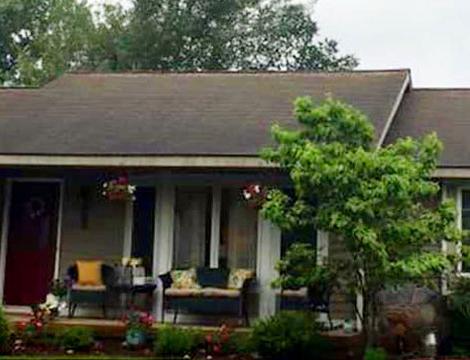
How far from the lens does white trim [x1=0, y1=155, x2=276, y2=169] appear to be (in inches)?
466

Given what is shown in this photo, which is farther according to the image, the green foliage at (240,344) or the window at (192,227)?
the window at (192,227)

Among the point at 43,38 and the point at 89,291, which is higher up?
the point at 43,38

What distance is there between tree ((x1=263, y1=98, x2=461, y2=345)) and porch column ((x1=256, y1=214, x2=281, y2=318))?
188 centimetres

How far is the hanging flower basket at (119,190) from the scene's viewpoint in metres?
12.4

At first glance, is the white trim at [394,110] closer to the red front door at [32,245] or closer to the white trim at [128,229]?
the white trim at [128,229]

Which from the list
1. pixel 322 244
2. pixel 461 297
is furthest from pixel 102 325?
pixel 461 297

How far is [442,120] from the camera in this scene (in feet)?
48.8

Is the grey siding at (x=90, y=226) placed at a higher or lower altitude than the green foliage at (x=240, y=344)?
higher

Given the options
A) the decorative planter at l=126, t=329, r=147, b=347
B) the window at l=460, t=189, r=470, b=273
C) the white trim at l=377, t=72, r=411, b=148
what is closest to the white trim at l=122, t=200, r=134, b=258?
the decorative planter at l=126, t=329, r=147, b=347

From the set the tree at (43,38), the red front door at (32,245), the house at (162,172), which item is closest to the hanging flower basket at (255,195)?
the house at (162,172)

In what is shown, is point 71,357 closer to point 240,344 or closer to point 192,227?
point 240,344

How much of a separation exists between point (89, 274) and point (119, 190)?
148 cm

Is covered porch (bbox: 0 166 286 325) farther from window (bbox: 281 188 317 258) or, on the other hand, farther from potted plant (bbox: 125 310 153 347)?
potted plant (bbox: 125 310 153 347)

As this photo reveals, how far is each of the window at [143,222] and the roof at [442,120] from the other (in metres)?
4.01
